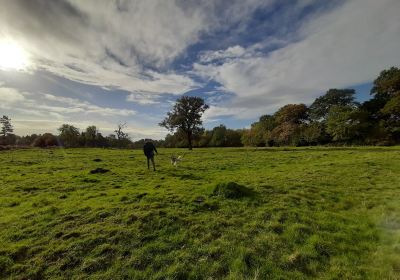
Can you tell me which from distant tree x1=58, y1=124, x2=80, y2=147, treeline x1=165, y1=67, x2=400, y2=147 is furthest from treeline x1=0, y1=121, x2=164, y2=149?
treeline x1=165, y1=67, x2=400, y2=147

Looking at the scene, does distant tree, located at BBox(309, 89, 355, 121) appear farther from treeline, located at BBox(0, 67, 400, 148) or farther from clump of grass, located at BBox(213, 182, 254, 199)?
clump of grass, located at BBox(213, 182, 254, 199)

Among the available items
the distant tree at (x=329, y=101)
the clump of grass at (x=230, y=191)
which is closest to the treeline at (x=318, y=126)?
the distant tree at (x=329, y=101)

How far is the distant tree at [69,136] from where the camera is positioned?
3578 inches

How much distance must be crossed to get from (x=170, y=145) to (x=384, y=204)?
89204 millimetres

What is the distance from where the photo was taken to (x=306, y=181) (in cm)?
1405

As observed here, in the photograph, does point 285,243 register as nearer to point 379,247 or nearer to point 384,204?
point 379,247

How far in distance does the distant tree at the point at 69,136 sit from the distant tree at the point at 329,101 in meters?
86.1

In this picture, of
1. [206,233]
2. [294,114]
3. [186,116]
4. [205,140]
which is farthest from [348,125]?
[206,233]

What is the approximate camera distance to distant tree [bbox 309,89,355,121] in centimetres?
6575

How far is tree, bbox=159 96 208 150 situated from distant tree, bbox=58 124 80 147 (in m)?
56.6

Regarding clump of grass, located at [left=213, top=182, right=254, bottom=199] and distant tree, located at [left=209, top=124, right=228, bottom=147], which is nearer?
clump of grass, located at [left=213, top=182, right=254, bottom=199]

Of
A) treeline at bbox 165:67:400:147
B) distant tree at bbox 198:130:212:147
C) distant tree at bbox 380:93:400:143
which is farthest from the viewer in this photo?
distant tree at bbox 198:130:212:147

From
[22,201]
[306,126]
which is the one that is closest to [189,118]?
[306,126]

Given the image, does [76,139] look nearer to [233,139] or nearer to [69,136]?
[69,136]
